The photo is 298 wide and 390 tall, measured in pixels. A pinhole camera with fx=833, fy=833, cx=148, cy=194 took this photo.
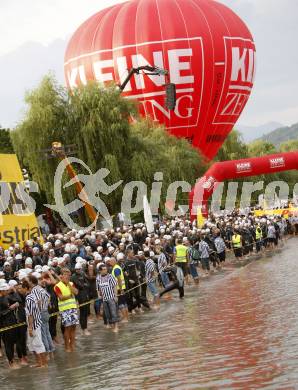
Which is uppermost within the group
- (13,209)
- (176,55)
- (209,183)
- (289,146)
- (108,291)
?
(176,55)

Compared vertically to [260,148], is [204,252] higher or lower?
lower

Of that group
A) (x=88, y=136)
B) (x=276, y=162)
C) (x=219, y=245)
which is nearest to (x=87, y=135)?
(x=88, y=136)

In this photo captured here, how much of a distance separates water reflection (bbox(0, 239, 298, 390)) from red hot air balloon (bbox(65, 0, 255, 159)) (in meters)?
33.9

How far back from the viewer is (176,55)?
5294 centimetres

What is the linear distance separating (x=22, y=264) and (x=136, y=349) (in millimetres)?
7427

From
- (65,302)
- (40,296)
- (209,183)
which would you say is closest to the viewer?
(40,296)

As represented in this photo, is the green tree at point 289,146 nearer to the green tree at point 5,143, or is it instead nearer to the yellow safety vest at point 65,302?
the green tree at point 5,143

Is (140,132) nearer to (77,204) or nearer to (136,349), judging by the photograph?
(77,204)

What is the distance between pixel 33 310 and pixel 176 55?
40.1 metres

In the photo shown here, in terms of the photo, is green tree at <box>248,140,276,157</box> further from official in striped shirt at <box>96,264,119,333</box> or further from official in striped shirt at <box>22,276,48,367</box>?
official in striped shirt at <box>22,276,48,367</box>

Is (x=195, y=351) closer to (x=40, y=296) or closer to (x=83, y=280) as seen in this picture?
(x=40, y=296)

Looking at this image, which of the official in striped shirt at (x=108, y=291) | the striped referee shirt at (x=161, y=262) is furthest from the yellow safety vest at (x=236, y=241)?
the official in striped shirt at (x=108, y=291)

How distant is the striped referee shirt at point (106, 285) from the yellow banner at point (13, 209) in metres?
8.46

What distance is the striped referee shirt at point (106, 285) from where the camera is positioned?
17.6m
